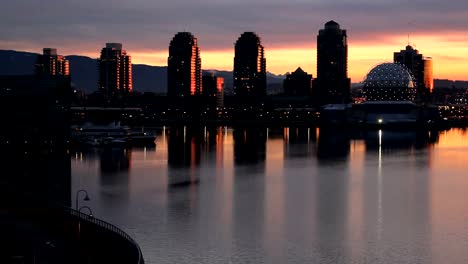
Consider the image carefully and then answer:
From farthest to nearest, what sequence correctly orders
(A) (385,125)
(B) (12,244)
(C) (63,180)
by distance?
(A) (385,125), (C) (63,180), (B) (12,244)

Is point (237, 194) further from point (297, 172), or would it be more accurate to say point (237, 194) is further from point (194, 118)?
point (194, 118)

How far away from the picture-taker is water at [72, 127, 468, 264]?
33.0 meters

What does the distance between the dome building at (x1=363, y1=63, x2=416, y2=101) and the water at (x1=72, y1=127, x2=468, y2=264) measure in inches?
2720

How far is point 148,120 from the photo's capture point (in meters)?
175

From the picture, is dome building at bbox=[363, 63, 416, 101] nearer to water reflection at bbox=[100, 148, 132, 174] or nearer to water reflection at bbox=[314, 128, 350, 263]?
water reflection at bbox=[314, 128, 350, 263]

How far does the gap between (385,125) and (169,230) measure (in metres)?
112

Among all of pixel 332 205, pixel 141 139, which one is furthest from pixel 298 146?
pixel 332 205

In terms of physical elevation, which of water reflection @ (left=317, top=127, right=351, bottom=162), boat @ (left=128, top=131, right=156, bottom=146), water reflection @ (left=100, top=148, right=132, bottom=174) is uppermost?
boat @ (left=128, top=131, right=156, bottom=146)

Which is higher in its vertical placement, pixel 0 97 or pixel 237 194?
pixel 0 97

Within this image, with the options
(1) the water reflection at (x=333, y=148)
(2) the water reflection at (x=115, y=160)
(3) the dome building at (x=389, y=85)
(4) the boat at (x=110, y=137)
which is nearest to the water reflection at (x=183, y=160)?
(4) the boat at (x=110, y=137)

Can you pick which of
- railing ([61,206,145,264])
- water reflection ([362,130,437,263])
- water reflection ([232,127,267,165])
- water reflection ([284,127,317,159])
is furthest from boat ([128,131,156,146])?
railing ([61,206,145,264])

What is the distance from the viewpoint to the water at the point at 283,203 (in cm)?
3303

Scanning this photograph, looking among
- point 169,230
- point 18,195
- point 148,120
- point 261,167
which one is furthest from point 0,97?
point 148,120

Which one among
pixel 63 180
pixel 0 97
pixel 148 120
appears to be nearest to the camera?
pixel 63 180
